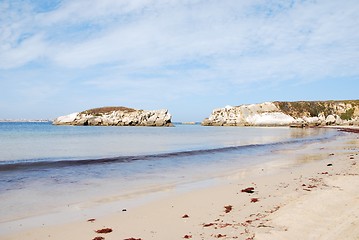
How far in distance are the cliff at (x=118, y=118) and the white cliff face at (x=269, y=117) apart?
2962 centimetres

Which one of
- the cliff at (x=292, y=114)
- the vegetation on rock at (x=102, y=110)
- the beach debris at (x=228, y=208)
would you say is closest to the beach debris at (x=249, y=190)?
the beach debris at (x=228, y=208)

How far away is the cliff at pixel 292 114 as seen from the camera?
133 meters

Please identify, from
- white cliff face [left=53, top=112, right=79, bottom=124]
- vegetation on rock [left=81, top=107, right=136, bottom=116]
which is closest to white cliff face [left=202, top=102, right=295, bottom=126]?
vegetation on rock [left=81, top=107, right=136, bottom=116]

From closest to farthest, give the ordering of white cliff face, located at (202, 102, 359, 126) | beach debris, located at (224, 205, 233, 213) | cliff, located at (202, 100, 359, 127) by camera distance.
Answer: beach debris, located at (224, 205, 233, 213), white cliff face, located at (202, 102, 359, 126), cliff, located at (202, 100, 359, 127)

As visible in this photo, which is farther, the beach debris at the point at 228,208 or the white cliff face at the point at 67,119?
the white cliff face at the point at 67,119

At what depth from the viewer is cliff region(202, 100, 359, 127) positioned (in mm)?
133125

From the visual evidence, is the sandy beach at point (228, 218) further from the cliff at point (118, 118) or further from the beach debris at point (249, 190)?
the cliff at point (118, 118)

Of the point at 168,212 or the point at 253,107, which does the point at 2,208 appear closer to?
the point at 168,212

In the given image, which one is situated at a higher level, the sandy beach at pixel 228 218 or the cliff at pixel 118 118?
the cliff at pixel 118 118

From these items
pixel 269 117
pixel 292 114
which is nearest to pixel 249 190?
pixel 269 117

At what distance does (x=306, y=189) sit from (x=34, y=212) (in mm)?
8468

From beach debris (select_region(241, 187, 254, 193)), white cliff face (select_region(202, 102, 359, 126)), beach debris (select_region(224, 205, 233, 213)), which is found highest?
white cliff face (select_region(202, 102, 359, 126))

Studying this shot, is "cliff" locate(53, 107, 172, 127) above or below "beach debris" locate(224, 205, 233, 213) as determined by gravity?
above

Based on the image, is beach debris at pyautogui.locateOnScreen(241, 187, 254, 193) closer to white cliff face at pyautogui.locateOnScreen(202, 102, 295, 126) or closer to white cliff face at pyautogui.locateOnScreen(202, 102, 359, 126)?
white cliff face at pyautogui.locateOnScreen(202, 102, 359, 126)
